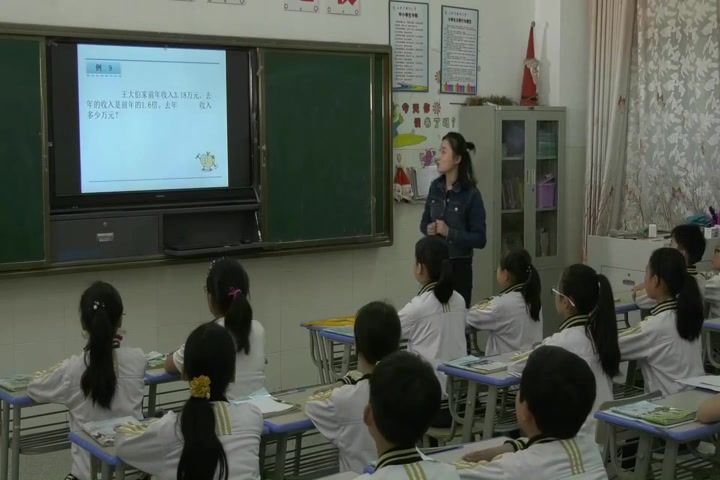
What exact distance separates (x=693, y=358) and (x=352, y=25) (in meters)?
3.14

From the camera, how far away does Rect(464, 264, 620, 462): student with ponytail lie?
3494 millimetres

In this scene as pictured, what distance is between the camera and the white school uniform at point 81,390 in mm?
3242

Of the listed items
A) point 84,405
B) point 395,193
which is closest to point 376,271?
point 395,193

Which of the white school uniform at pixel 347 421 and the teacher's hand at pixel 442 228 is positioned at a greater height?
the teacher's hand at pixel 442 228

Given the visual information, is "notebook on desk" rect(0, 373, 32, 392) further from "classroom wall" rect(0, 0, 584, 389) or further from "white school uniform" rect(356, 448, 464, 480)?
"white school uniform" rect(356, 448, 464, 480)

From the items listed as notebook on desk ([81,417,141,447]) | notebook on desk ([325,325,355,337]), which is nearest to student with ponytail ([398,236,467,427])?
notebook on desk ([325,325,355,337])

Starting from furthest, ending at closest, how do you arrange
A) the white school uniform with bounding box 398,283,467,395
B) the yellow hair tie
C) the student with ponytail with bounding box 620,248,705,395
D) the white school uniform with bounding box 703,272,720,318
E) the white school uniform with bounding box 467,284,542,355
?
the white school uniform with bounding box 703,272,720,318
the white school uniform with bounding box 467,284,542,355
the white school uniform with bounding box 398,283,467,395
the student with ponytail with bounding box 620,248,705,395
the yellow hair tie

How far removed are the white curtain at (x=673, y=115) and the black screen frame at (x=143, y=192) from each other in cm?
299

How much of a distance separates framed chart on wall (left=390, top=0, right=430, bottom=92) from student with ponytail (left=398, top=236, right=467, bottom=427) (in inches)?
90.4

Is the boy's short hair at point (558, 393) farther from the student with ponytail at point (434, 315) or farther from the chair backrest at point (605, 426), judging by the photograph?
the student with ponytail at point (434, 315)

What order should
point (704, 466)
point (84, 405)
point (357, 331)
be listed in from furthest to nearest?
point (704, 466) → point (84, 405) → point (357, 331)

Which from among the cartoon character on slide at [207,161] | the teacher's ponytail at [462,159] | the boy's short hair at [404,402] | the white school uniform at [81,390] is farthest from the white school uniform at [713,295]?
the boy's short hair at [404,402]

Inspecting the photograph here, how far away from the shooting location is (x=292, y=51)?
5.64 metres

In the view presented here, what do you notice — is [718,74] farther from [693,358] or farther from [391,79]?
[693,358]
